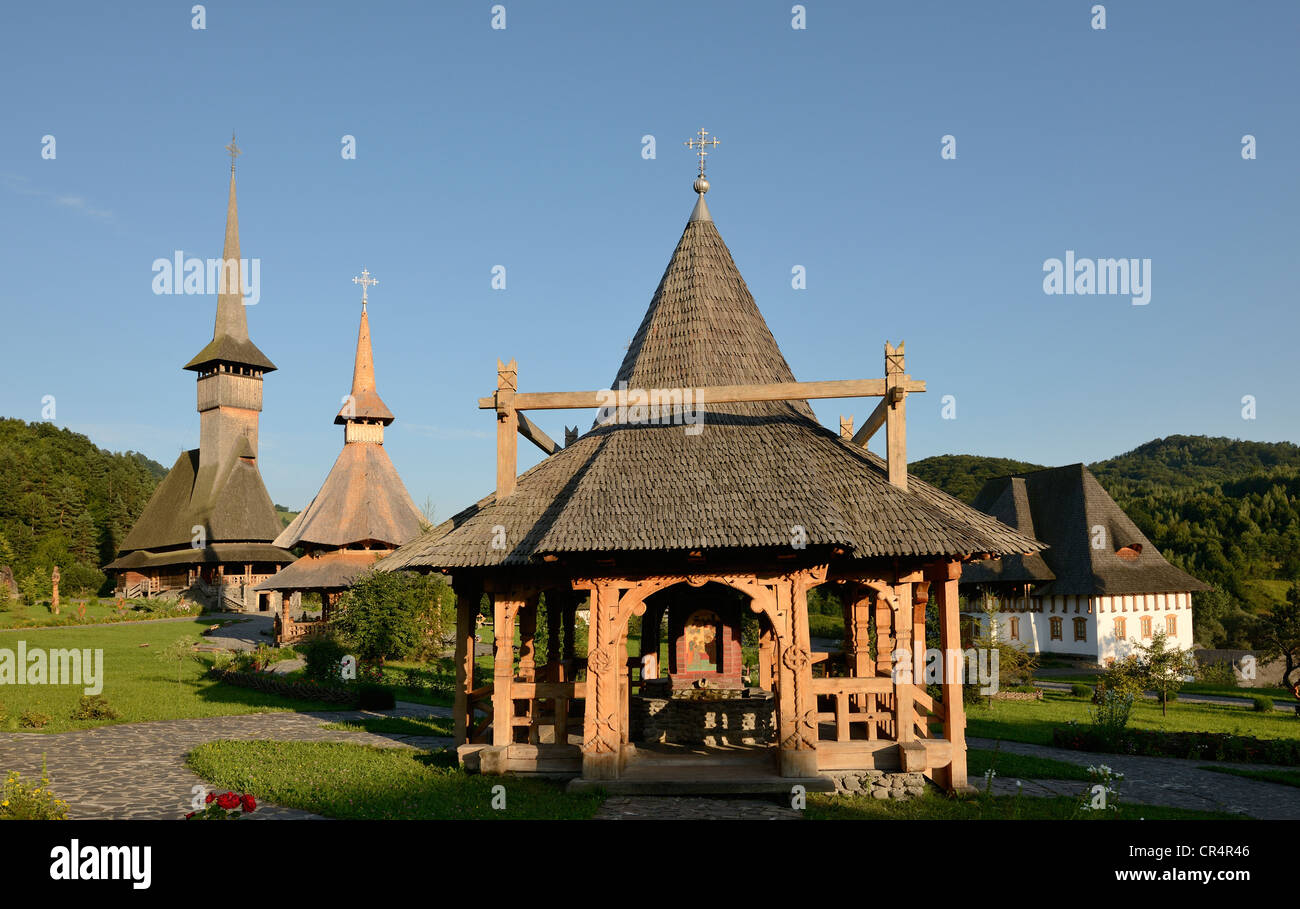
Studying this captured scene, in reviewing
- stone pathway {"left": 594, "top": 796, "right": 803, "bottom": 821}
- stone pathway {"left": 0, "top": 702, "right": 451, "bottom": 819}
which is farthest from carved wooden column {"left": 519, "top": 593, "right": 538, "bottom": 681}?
stone pathway {"left": 0, "top": 702, "right": 451, "bottom": 819}

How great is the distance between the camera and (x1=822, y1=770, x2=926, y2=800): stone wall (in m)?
11.4

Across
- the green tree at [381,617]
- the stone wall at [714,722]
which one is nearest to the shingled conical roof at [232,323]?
the green tree at [381,617]

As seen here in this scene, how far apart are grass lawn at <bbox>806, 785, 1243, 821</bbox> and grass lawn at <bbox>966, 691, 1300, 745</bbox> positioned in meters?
7.38

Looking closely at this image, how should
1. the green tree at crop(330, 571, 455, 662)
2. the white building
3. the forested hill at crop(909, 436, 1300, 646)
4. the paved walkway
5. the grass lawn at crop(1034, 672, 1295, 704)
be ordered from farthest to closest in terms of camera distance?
the forested hill at crop(909, 436, 1300, 646) < the white building < the grass lawn at crop(1034, 672, 1295, 704) < the green tree at crop(330, 571, 455, 662) < the paved walkway

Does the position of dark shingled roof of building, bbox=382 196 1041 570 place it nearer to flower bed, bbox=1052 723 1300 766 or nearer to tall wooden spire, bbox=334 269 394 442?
flower bed, bbox=1052 723 1300 766

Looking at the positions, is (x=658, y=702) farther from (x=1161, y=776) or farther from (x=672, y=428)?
(x=1161, y=776)

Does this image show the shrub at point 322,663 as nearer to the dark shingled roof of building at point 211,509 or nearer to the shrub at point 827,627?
the dark shingled roof of building at point 211,509

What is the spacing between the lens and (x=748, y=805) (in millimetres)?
10688

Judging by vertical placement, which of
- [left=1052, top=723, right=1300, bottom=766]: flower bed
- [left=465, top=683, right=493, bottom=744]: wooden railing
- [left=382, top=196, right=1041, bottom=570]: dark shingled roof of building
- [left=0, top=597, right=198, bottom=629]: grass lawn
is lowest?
[left=1052, top=723, right=1300, bottom=766]: flower bed

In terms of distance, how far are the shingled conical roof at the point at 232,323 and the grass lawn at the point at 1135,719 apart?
47.2m

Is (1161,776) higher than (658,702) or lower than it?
lower
